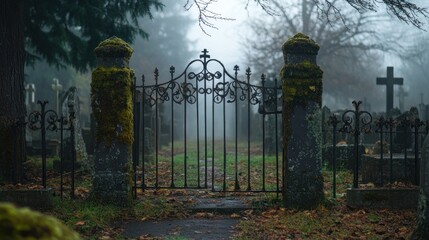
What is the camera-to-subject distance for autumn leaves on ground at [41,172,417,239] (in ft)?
20.3

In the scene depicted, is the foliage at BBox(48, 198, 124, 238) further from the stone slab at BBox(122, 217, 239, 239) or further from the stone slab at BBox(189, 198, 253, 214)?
the stone slab at BBox(189, 198, 253, 214)

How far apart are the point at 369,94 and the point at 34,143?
3462cm

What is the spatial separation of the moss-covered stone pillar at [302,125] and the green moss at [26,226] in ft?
19.0

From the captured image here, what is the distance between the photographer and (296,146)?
7.62 m

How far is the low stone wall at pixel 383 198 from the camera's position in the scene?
24.8 ft

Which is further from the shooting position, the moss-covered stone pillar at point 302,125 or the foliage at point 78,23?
the foliage at point 78,23

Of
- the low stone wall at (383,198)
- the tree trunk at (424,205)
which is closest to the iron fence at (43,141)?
the low stone wall at (383,198)

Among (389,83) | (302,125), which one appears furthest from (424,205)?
(389,83)

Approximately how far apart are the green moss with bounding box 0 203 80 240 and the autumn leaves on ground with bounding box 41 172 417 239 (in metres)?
4.04

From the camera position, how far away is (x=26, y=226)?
6.61 feet

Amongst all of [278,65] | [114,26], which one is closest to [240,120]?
[278,65]

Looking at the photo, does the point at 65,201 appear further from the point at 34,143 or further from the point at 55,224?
the point at 34,143

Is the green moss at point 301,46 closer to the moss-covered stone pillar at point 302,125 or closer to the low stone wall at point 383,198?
the moss-covered stone pillar at point 302,125

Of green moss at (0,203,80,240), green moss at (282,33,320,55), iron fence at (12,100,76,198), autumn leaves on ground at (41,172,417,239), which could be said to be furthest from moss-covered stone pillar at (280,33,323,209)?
green moss at (0,203,80,240)
